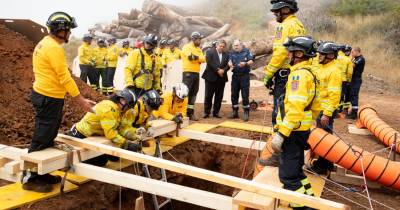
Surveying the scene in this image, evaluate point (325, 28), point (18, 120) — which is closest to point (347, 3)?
point (325, 28)

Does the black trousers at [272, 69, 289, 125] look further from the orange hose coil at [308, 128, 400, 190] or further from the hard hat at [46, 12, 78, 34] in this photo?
the hard hat at [46, 12, 78, 34]

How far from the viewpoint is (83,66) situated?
500 inches

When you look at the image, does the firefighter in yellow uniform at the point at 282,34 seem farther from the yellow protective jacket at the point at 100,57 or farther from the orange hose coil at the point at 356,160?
the yellow protective jacket at the point at 100,57

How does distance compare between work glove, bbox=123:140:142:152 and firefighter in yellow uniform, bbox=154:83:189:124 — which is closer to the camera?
work glove, bbox=123:140:142:152

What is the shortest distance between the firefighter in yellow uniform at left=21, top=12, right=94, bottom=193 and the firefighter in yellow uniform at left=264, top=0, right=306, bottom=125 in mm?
2602

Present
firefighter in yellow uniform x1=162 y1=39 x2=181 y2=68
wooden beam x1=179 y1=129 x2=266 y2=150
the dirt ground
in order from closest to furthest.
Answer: the dirt ground
wooden beam x1=179 y1=129 x2=266 y2=150
firefighter in yellow uniform x1=162 y1=39 x2=181 y2=68

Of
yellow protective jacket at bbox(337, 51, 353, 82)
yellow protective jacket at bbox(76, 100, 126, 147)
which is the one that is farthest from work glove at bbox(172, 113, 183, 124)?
yellow protective jacket at bbox(337, 51, 353, 82)

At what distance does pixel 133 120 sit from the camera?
6000 mm

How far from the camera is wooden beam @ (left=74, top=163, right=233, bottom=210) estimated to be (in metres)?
4.12

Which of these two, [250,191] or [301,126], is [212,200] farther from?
[301,126]

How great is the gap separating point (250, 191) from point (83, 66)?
32.2 ft

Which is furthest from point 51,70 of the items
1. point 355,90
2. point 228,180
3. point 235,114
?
point 355,90

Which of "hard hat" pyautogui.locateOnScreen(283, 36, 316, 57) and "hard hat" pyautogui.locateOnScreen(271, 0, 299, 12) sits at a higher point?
"hard hat" pyautogui.locateOnScreen(271, 0, 299, 12)

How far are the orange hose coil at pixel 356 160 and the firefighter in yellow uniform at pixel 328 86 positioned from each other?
1.21 feet
